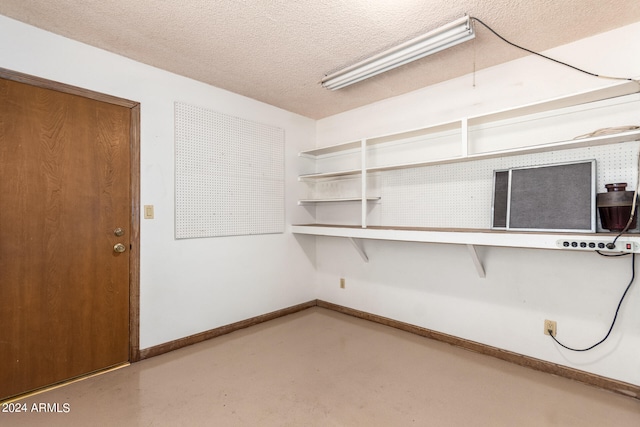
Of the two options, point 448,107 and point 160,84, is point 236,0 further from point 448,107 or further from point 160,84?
point 448,107

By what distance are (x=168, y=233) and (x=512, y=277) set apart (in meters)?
2.86

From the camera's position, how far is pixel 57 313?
2.15 metres

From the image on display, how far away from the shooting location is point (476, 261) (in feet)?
8.24

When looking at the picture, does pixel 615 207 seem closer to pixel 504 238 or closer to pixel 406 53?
pixel 504 238

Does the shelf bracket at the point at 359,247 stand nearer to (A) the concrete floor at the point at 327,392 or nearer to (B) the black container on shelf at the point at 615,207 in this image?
(A) the concrete floor at the point at 327,392

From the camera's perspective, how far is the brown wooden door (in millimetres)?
1980

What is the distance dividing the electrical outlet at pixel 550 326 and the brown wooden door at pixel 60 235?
3.20 meters

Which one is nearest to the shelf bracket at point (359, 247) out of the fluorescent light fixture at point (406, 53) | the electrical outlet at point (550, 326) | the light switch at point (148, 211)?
the fluorescent light fixture at point (406, 53)

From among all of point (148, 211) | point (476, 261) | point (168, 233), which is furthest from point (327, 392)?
point (148, 211)

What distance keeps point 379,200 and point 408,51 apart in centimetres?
149

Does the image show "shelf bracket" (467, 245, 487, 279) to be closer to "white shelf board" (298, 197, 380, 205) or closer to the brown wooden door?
"white shelf board" (298, 197, 380, 205)

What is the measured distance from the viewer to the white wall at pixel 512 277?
6.82 ft

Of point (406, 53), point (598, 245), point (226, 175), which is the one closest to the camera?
point (598, 245)

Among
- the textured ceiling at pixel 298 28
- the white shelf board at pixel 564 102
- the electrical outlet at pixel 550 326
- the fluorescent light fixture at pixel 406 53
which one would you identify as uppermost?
the textured ceiling at pixel 298 28
